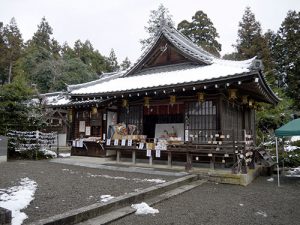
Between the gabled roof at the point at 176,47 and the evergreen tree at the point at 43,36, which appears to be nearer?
the gabled roof at the point at 176,47

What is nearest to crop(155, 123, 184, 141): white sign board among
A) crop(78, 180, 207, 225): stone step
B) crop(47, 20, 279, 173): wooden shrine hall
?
crop(47, 20, 279, 173): wooden shrine hall

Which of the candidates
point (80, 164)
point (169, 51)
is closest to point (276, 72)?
point (169, 51)

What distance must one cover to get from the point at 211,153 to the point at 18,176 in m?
6.95

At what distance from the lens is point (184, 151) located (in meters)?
10.5

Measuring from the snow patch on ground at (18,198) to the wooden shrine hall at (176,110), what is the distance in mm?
5574

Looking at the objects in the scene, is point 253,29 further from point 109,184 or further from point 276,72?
point 109,184

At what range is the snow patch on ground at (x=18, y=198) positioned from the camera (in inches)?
179

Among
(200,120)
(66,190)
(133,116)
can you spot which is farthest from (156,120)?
(66,190)

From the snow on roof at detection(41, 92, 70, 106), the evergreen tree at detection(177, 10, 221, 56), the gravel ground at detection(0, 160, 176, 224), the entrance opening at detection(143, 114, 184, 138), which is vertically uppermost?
the evergreen tree at detection(177, 10, 221, 56)

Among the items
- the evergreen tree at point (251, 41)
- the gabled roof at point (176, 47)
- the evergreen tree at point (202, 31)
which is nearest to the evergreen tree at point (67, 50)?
the evergreen tree at point (202, 31)

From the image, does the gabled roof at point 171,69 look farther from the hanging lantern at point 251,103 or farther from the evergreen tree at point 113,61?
the evergreen tree at point 113,61

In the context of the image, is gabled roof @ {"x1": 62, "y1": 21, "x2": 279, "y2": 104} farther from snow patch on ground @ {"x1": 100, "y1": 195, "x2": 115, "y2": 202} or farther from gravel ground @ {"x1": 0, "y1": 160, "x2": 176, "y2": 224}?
snow patch on ground @ {"x1": 100, "y1": 195, "x2": 115, "y2": 202}

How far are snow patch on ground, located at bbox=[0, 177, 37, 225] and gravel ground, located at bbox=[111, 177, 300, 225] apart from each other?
1709 mm

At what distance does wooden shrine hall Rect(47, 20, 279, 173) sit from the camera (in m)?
10.2
